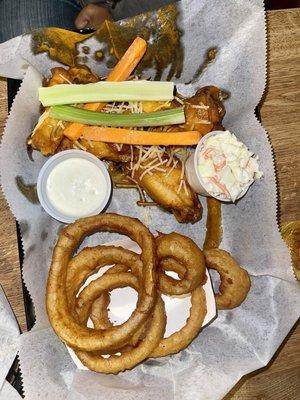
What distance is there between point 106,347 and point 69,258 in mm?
466

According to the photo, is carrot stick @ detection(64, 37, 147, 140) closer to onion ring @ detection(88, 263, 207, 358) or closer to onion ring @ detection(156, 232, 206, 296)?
onion ring @ detection(156, 232, 206, 296)

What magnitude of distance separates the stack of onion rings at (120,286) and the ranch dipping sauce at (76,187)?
0.12 meters

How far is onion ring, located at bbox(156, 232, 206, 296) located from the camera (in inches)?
123

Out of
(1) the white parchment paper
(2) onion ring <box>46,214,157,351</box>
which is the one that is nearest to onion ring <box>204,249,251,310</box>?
(2) onion ring <box>46,214,157,351</box>

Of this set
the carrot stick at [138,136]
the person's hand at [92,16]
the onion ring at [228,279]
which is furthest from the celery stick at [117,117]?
the onion ring at [228,279]

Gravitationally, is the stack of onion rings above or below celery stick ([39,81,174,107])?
below

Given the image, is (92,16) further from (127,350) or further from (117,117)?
(127,350)

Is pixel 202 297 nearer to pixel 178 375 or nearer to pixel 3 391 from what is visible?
pixel 178 375

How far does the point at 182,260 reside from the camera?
3.13 metres

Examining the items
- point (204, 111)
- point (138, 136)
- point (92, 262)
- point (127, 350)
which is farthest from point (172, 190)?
point (127, 350)

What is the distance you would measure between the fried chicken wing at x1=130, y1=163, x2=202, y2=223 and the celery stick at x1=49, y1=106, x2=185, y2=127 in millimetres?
232

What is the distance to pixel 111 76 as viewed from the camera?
3301 millimetres

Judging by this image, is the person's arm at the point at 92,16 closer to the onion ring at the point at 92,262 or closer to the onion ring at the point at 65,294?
the onion ring at the point at 65,294

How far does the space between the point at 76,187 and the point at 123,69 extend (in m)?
0.62
